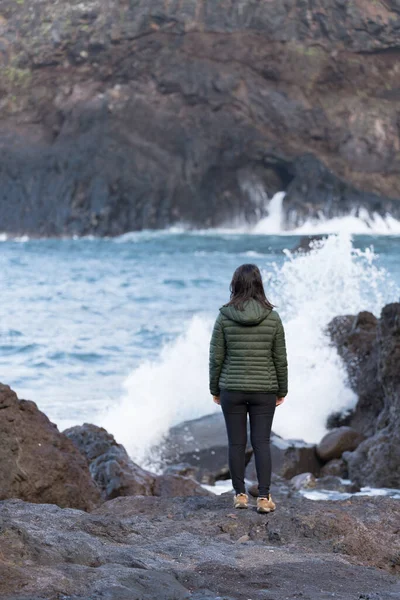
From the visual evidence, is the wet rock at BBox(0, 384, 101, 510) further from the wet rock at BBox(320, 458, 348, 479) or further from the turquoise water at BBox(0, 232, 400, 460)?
the turquoise water at BBox(0, 232, 400, 460)

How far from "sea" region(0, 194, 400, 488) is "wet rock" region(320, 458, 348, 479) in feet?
4.29

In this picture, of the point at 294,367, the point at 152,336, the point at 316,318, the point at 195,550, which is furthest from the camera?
the point at 152,336

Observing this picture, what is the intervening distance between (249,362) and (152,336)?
10485 mm

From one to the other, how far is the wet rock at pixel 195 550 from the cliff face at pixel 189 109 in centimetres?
4748

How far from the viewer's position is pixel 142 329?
15758 mm

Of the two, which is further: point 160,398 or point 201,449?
point 160,398

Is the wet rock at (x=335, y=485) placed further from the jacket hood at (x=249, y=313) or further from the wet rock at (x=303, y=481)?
the jacket hood at (x=249, y=313)

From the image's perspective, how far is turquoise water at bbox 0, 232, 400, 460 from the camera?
35.2ft

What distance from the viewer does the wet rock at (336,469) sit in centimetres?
775

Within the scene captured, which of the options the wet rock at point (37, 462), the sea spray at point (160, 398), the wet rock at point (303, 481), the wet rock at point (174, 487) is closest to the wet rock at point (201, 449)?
the sea spray at point (160, 398)

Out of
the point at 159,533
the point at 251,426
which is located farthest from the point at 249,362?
the point at 159,533

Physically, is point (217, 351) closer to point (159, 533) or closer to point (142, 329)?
point (159, 533)

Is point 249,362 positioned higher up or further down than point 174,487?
higher up

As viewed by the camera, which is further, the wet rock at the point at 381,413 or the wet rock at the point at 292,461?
the wet rock at the point at 292,461
